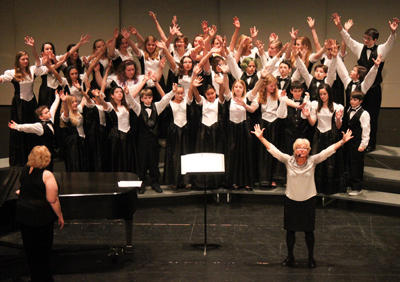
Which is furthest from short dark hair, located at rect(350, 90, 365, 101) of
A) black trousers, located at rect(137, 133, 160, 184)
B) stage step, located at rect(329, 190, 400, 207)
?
black trousers, located at rect(137, 133, 160, 184)

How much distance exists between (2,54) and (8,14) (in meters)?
0.87

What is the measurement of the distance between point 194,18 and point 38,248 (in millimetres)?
7759

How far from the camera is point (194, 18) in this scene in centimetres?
1109

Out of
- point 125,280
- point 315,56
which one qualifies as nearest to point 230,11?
point 315,56

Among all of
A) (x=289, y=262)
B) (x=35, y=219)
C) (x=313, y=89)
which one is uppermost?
(x=313, y=89)

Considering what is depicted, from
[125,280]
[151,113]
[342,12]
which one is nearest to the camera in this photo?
[125,280]

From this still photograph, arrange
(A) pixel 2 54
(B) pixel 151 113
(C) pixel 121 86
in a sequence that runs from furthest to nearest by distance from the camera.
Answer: (A) pixel 2 54
(C) pixel 121 86
(B) pixel 151 113

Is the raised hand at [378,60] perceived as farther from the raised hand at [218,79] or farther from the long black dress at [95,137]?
the long black dress at [95,137]

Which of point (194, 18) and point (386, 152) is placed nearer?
point (386, 152)

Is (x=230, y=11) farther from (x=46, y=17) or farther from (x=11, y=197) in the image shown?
(x=11, y=197)

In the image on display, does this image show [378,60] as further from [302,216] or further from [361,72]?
[302,216]

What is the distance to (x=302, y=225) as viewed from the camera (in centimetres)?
461

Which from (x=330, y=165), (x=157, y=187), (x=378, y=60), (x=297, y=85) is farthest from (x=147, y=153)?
(x=378, y=60)

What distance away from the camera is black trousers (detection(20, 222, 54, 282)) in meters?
4.17
